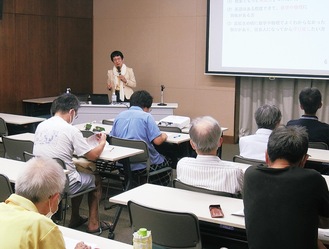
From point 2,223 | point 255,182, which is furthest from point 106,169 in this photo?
point 2,223

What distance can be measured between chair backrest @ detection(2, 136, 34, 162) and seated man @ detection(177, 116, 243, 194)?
1.75 meters

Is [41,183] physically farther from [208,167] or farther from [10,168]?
[10,168]

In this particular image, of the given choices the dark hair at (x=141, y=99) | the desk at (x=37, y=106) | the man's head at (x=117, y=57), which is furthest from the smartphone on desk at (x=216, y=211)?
the desk at (x=37, y=106)

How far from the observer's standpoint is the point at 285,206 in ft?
6.93

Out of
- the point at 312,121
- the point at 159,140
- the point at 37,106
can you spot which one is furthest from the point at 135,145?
the point at 37,106

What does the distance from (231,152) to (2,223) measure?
5.82m

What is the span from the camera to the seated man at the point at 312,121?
4.32 m

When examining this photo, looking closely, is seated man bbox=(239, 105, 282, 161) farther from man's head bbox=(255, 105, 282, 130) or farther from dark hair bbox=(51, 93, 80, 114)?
dark hair bbox=(51, 93, 80, 114)

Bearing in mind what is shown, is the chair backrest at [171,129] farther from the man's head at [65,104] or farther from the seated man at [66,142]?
the man's head at [65,104]

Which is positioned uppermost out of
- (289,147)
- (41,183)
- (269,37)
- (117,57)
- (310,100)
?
(269,37)

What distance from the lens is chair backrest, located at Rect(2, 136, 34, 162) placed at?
4.13 metres

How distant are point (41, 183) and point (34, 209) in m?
0.11

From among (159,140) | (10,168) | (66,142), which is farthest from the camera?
(159,140)

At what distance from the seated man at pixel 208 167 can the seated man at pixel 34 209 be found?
1.03 meters
